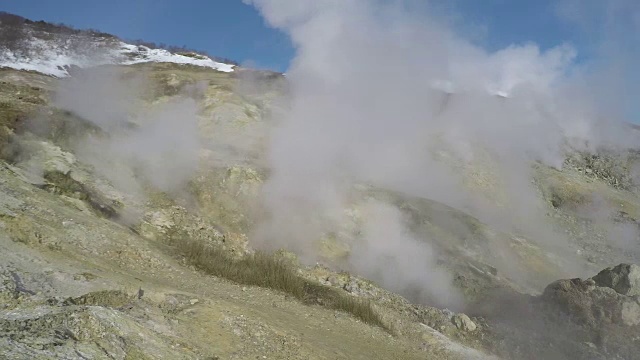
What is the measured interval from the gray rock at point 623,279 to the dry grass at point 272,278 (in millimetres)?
4358

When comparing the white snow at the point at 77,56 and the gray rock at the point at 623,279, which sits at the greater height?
the white snow at the point at 77,56

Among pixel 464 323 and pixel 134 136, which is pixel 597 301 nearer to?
pixel 464 323

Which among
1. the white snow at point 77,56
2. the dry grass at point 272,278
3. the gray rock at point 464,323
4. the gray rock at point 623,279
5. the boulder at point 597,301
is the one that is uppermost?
the white snow at point 77,56

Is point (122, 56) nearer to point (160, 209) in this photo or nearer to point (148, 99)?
point (148, 99)

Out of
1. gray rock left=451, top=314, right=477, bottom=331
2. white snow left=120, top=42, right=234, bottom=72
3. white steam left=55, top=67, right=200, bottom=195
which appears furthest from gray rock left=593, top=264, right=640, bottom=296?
white snow left=120, top=42, right=234, bottom=72

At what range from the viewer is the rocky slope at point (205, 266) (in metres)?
4.76

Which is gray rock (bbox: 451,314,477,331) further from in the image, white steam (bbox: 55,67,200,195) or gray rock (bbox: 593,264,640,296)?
white steam (bbox: 55,67,200,195)

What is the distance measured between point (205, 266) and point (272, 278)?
3.20 feet

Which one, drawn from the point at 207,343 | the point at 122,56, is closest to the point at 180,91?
the point at 207,343

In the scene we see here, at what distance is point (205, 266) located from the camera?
7406 millimetres

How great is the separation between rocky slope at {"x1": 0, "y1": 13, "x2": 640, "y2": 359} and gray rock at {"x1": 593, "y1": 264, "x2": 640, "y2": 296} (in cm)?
2

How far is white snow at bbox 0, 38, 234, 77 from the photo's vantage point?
2470 centimetres

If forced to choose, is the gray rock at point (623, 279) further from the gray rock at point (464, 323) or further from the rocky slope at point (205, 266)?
the gray rock at point (464, 323)

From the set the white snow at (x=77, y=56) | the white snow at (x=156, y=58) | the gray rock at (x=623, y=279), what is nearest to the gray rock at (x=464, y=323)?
the gray rock at (x=623, y=279)
